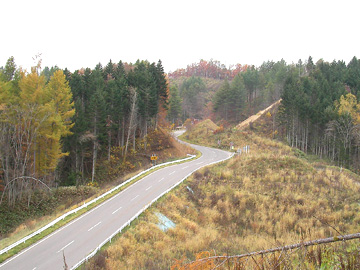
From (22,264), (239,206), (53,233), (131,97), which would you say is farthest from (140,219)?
(131,97)

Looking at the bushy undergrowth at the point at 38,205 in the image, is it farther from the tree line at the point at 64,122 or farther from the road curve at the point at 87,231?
the road curve at the point at 87,231

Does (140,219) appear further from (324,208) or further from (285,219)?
(324,208)

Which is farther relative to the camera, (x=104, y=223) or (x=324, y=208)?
(x=324, y=208)

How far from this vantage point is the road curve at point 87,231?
45.0 ft

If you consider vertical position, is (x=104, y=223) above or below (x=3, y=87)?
below

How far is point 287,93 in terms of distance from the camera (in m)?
61.4

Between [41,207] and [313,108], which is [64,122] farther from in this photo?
[313,108]

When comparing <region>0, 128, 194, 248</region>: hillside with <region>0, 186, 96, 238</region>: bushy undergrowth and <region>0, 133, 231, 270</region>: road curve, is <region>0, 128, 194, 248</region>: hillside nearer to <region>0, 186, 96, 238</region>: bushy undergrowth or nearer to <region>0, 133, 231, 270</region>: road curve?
<region>0, 186, 96, 238</region>: bushy undergrowth

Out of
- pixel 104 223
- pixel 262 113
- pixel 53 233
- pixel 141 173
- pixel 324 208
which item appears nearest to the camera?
pixel 53 233

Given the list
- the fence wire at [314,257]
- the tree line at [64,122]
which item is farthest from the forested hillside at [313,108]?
the fence wire at [314,257]

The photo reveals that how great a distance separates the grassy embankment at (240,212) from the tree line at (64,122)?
39.9ft

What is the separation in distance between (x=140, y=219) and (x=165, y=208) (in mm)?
2986

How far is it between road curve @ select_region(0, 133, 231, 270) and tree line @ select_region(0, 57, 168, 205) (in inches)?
262

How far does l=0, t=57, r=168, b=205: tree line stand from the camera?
27.1m
